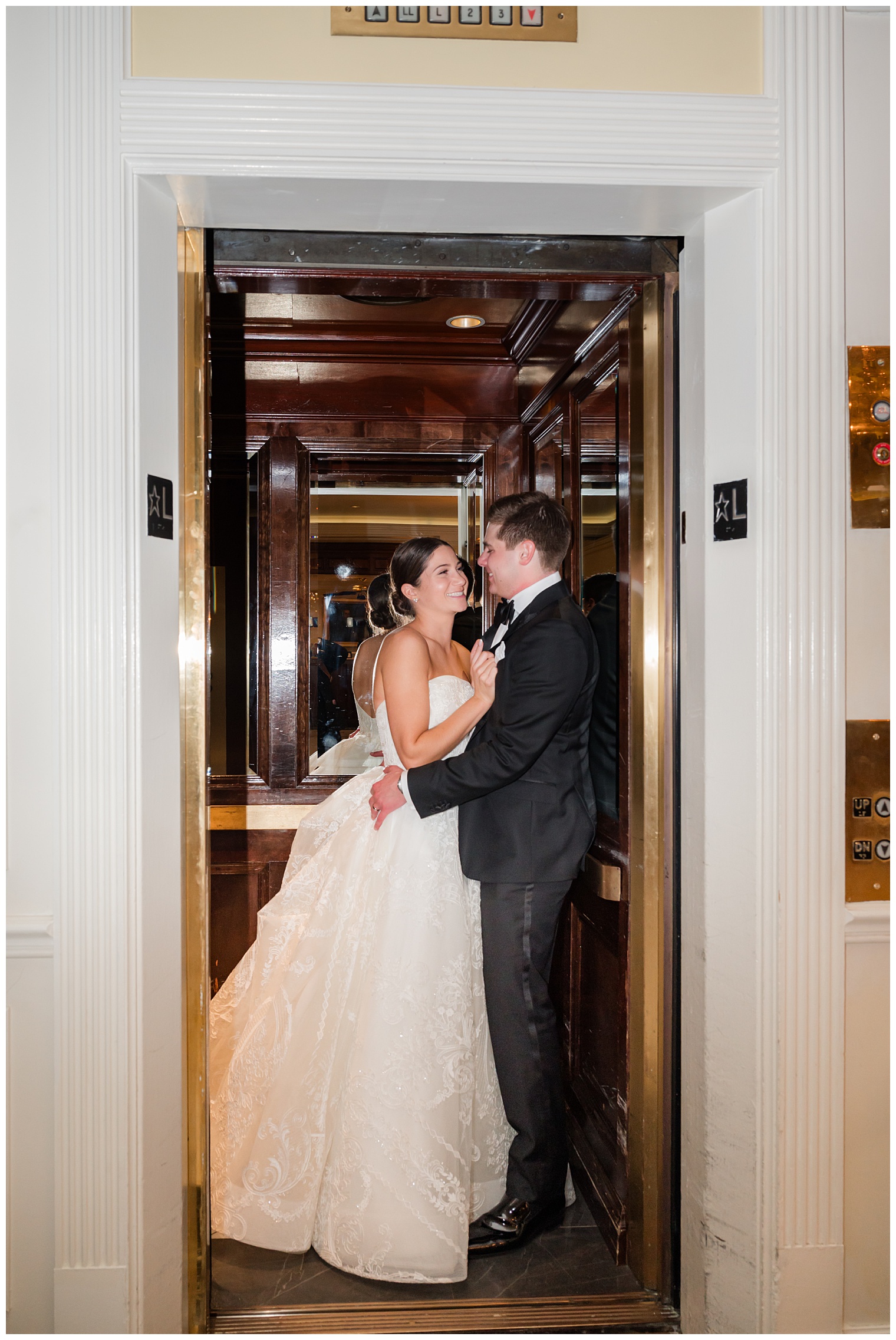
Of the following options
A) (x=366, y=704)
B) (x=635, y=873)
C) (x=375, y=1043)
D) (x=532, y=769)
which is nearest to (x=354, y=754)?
(x=366, y=704)

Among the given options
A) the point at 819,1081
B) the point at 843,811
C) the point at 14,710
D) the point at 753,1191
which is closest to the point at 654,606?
the point at 843,811

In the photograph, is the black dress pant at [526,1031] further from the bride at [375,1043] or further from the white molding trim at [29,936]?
the white molding trim at [29,936]

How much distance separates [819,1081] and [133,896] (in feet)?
4.70

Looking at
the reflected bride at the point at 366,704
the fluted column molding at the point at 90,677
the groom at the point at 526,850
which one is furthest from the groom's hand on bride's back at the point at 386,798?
the fluted column molding at the point at 90,677

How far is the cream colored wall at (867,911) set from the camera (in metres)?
1.77

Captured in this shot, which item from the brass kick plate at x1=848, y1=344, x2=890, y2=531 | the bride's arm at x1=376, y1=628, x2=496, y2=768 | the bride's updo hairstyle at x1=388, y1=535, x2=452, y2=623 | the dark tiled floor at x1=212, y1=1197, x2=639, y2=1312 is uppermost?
the brass kick plate at x1=848, y1=344, x2=890, y2=531

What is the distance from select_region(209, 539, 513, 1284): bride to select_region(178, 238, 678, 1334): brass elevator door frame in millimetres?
214

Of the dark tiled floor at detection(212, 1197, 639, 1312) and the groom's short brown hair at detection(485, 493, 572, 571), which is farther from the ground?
the groom's short brown hair at detection(485, 493, 572, 571)

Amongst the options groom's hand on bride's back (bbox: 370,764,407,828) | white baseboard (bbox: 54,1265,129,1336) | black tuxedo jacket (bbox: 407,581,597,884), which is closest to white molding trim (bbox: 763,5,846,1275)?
black tuxedo jacket (bbox: 407,581,597,884)

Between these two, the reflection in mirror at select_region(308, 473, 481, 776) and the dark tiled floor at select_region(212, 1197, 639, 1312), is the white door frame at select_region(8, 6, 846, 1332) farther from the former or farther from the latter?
the reflection in mirror at select_region(308, 473, 481, 776)

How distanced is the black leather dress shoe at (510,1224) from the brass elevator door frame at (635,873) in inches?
8.3

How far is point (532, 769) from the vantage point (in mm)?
2447

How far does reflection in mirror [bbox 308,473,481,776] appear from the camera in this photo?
3354 mm

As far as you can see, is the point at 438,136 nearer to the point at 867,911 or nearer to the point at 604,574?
the point at 604,574
